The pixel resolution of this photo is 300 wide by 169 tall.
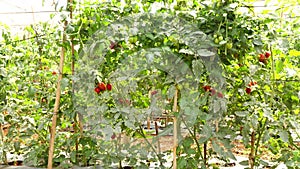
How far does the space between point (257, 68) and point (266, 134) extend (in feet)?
0.82

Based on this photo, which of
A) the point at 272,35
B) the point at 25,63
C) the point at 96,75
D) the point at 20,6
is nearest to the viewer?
the point at 272,35

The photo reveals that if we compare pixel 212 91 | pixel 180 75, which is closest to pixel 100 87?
pixel 180 75

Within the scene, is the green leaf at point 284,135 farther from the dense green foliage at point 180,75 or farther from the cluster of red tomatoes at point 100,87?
the cluster of red tomatoes at point 100,87

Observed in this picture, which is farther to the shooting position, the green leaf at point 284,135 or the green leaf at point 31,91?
the green leaf at point 31,91

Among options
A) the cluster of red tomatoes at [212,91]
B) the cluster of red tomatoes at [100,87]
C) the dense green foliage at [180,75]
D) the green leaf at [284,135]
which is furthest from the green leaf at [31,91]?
the green leaf at [284,135]

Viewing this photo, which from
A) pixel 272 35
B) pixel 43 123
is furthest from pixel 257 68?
pixel 43 123

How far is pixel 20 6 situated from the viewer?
5020 mm

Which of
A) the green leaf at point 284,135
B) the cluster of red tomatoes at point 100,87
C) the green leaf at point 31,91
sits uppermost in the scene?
the cluster of red tomatoes at point 100,87

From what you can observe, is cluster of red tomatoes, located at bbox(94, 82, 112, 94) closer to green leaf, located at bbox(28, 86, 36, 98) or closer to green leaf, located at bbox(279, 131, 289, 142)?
green leaf, located at bbox(28, 86, 36, 98)

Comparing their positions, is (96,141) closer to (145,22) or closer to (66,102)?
(66,102)

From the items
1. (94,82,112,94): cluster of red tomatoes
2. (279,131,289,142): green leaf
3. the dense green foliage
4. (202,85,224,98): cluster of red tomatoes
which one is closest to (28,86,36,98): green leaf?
the dense green foliage

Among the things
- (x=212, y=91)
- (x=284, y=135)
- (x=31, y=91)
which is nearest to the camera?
(x=284, y=135)

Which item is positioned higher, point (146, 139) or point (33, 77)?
point (33, 77)

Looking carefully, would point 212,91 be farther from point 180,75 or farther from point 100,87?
point 100,87
